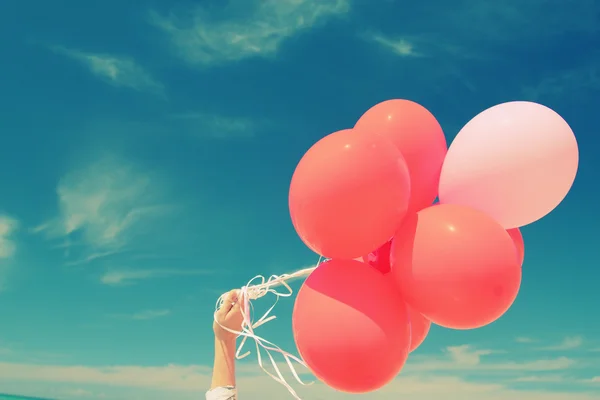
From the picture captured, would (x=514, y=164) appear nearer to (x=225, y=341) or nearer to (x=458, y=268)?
(x=458, y=268)

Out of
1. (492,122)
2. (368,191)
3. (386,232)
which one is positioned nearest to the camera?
(368,191)

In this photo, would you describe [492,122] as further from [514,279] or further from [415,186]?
[514,279]

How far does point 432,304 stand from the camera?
298 centimetres

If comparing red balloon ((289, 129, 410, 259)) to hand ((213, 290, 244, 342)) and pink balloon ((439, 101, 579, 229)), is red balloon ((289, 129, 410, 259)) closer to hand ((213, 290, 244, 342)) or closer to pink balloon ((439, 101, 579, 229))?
pink balloon ((439, 101, 579, 229))

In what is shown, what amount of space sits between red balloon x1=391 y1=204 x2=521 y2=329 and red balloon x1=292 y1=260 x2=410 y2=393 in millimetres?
191

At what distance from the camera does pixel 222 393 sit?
4.29 meters

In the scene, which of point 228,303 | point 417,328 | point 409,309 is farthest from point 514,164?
point 228,303

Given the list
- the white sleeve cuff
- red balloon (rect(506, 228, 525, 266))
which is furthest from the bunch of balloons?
the white sleeve cuff

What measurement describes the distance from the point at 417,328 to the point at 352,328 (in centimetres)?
95

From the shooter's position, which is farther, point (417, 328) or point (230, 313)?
point (230, 313)

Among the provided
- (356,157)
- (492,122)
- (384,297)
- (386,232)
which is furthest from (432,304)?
(492,122)

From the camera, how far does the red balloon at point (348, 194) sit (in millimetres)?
2871

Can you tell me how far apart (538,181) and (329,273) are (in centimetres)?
143

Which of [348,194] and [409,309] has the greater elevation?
[348,194]
